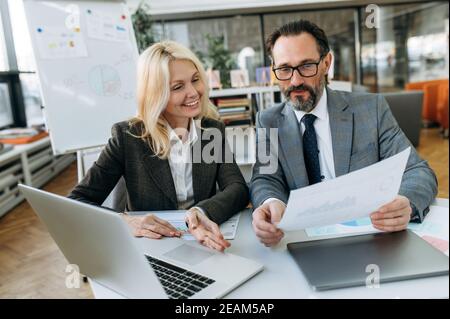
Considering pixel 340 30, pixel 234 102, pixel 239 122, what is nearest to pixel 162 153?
pixel 239 122

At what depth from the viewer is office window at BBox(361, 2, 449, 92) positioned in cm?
686

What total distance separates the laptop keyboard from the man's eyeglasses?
29.7 inches

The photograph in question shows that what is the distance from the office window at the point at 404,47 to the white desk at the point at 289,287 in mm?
6722

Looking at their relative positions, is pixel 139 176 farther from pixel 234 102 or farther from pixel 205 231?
pixel 234 102

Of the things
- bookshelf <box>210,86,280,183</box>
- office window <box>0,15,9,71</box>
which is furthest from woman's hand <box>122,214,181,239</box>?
bookshelf <box>210,86,280,183</box>

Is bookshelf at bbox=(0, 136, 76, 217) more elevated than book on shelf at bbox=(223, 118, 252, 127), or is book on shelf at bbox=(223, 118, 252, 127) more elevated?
book on shelf at bbox=(223, 118, 252, 127)

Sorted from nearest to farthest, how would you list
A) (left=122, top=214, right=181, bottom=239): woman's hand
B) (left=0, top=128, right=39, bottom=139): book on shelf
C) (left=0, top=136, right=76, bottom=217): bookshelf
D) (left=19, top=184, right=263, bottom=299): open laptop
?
(left=19, top=184, right=263, bottom=299): open laptop
(left=122, top=214, right=181, bottom=239): woman's hand
(left=0, top=136, right=76, bottom=217): bookshelf
(left=0, top=128, right=39, bottom=139): book on shelf

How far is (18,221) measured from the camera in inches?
122

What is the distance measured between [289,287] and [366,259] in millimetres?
168

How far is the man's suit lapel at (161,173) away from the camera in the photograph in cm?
135

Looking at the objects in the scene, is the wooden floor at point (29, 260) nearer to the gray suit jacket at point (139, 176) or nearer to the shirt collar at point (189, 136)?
the gray suit jacket at point (139, 176)

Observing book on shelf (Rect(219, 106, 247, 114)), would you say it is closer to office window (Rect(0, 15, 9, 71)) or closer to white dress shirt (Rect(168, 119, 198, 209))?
white dress shirt (Rect(168, 119, 198, 209))

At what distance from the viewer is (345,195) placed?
0.71 metres
